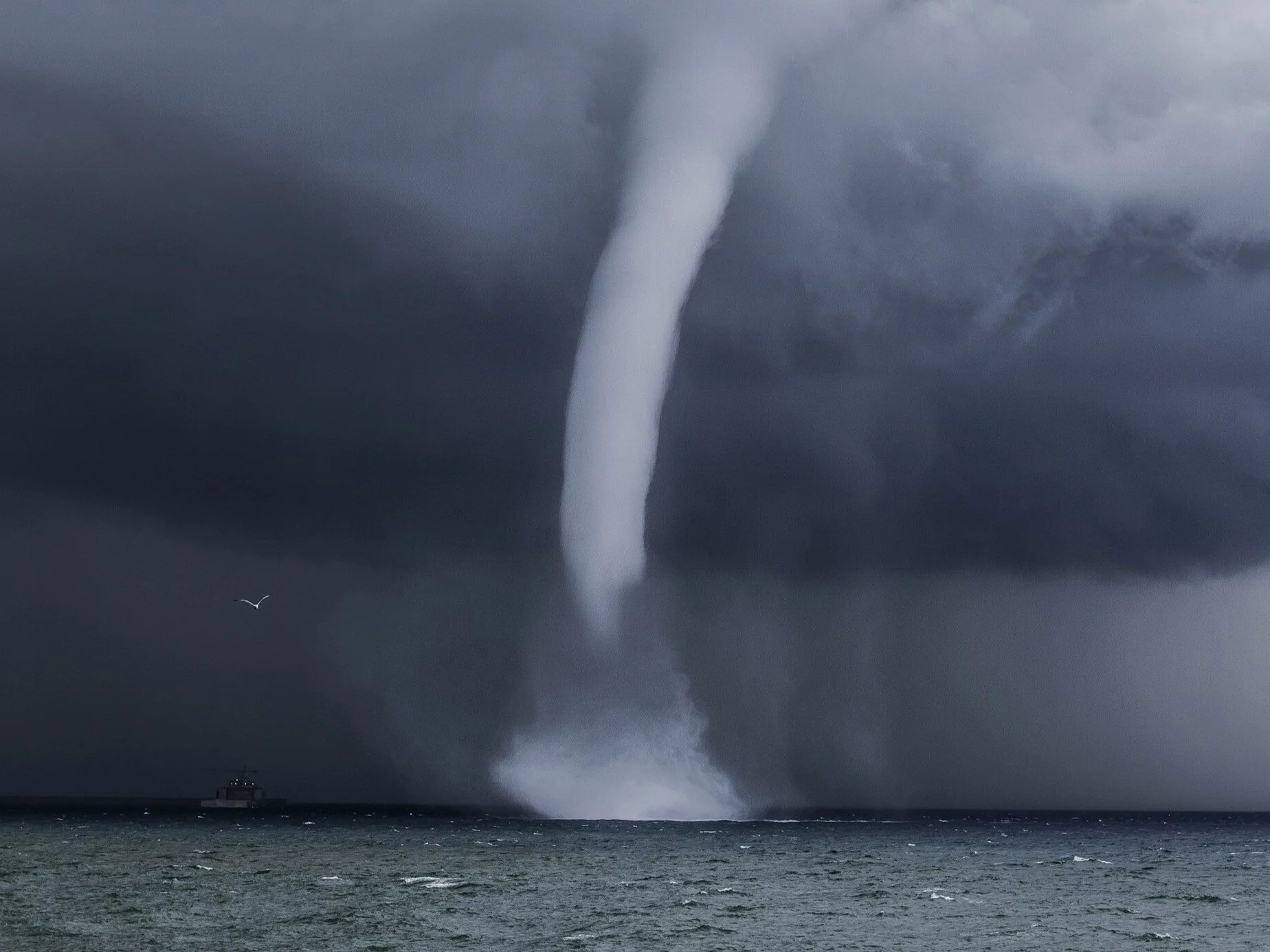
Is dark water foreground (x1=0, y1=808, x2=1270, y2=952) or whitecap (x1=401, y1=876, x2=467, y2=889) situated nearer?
dark water foreground (x1=0, y1=808, x2=1270, y2=952)

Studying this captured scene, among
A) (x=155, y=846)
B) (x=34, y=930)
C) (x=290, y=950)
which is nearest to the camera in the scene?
(x=290, y=950)

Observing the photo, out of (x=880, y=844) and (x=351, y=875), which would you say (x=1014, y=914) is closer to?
(x=351, y=875)

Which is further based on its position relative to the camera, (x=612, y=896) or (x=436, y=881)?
(x=436, y=881)

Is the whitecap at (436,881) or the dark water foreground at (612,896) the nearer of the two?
the dark water foreground at (612,896)

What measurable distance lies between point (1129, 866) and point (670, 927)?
239 feet

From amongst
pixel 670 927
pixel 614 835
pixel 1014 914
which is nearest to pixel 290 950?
pixel 670 927

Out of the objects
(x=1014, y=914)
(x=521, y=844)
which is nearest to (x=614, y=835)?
(x=521, y=844)

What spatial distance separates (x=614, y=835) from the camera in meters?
166

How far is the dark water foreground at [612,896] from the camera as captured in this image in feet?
226

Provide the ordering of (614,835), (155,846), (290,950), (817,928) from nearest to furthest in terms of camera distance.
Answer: (290,950), (817,928), (155,846), (614,835)

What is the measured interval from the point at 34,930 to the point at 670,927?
29.3m

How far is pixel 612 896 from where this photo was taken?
89.2 metres

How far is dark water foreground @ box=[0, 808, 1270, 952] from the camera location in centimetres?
6888

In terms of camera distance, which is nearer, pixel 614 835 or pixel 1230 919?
pixel 1230 919
